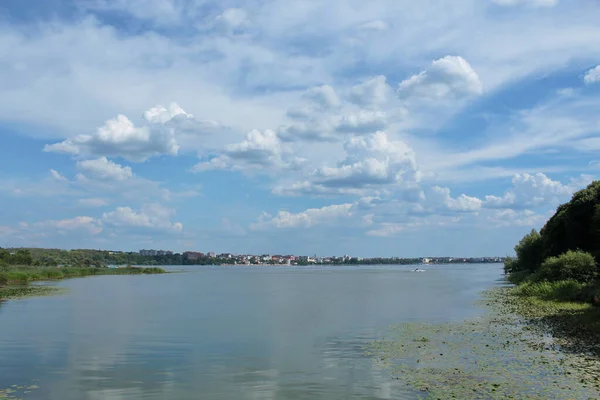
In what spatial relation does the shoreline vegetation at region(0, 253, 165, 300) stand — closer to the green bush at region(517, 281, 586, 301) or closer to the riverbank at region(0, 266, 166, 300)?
the riverbank at region(0, 266, 166, 300)

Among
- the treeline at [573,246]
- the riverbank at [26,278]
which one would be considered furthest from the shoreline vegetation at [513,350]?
the riverbank at [26,278]

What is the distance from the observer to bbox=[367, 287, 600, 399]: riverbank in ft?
63.9

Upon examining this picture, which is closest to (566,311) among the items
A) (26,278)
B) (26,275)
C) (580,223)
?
(580,223)

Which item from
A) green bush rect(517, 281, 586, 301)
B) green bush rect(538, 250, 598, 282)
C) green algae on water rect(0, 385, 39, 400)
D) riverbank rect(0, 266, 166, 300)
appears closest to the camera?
green algae on water rect(0, 385, 39, 400)

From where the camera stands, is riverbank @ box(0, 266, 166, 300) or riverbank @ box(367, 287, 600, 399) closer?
riverbank @ box(367, 287, 600, 399)

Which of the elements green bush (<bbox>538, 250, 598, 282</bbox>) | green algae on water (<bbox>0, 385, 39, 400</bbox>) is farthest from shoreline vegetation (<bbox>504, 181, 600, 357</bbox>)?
green algae on water (<bbox>0, 385, 39, 400</bbox>)

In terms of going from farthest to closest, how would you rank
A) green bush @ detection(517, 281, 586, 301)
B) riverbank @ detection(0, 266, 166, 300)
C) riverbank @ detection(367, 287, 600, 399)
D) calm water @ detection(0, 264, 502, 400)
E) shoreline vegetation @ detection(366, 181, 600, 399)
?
riverbank @ detection(0, 266, 166, 300), green bush @ detection(517, 281, 586, 301), calm water @ detection(0, 264, 502, 400), shoreline vegetation @ detection(366, 181, 600, 399), riverbank @ detection(367, 287, 600, 399)

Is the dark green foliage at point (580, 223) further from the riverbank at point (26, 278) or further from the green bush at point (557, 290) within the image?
the riverbank at point (26, 278)

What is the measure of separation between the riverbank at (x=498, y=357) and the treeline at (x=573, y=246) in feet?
40.0

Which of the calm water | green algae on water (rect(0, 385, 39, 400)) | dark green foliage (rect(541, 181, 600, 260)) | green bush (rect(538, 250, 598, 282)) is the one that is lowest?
the calm water

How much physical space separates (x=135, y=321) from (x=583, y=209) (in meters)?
59.9

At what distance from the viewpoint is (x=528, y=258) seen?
318 feet

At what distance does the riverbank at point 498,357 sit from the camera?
19484 millimetres

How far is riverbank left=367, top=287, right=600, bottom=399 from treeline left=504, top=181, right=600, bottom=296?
40.0ft
